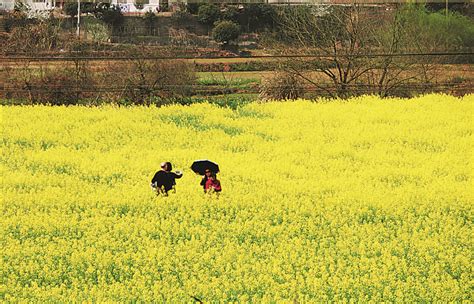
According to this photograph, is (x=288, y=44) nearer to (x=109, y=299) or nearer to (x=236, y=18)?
(x=236, y=18)

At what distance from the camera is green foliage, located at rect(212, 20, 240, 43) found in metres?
10.2

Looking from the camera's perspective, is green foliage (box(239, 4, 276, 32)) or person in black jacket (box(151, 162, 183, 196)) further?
green foliage (box(239, 4, 276, 32))

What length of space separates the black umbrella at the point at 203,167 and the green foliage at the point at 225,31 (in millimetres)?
1736

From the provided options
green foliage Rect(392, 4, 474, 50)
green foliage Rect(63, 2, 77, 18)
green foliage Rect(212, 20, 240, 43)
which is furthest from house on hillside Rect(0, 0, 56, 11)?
green foliage Rect(392, 4, 474, 50)

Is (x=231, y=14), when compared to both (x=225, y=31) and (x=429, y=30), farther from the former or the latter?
(x=429, y=30)

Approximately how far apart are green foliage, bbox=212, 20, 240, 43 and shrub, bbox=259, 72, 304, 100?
0.82 metres

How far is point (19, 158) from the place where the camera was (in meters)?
9.69

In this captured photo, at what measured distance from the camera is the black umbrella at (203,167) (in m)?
8.55

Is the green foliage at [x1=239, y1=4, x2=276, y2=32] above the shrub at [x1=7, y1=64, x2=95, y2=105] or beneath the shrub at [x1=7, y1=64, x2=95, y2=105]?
above

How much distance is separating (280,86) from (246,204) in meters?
2.44

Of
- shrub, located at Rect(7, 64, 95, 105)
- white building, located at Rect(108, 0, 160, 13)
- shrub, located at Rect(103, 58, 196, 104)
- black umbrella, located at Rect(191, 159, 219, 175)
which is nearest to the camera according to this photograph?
black umbrella, located at Rect(191, 159, 219, 175)

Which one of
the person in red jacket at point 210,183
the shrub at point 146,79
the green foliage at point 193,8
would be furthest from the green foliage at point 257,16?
the person in red jacket at point 210,183

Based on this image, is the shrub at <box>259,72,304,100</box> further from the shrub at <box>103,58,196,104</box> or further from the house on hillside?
the house on hillside

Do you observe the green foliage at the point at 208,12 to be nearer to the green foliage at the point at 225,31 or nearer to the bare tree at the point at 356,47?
the green foliage at the point at 225,31
